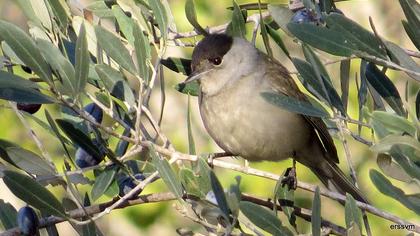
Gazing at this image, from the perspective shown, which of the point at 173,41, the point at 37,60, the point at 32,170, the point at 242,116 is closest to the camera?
the point at 37,60

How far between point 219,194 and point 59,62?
29.9 inches

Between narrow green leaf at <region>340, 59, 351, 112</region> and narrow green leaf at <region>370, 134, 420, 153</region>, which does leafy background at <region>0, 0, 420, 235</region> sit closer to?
narrow green leaf at <region>340, 59, 351, 112</region>

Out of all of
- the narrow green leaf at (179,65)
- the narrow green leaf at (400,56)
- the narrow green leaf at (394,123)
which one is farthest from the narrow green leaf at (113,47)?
the narrow green leaf at (394,123)

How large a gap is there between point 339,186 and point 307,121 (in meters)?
0.45

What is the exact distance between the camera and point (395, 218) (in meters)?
2.99

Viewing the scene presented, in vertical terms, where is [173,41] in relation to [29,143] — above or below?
above

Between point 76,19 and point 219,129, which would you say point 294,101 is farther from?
point 219,129

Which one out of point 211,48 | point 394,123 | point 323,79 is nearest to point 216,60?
point 211,48

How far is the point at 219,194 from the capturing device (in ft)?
9.10

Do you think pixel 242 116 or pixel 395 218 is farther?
pixel 242 116

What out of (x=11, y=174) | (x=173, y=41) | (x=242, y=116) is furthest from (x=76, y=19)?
(x=242, y=116)

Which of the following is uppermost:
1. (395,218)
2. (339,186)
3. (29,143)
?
(395,218)

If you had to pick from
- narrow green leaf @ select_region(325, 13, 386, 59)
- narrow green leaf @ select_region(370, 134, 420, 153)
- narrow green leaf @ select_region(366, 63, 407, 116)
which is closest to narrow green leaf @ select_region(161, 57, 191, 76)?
narrow green leaf @ select_region(366, 63, 407, 116)

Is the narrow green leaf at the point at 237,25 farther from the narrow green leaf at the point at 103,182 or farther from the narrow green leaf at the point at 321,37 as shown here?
the narrow green leaf at the point at 103,182
